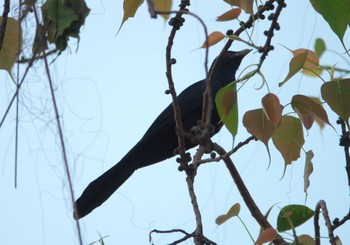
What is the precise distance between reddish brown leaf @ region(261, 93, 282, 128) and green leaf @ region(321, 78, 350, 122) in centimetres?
16

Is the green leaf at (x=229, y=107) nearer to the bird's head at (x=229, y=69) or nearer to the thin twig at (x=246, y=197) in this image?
the thin twig at (x=246, y=197)

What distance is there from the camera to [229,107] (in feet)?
7.55

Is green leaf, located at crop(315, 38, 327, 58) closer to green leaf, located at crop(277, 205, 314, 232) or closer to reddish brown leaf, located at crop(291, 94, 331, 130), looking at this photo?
reddish brown leaf, located at crop(291, 94, 331, 130)

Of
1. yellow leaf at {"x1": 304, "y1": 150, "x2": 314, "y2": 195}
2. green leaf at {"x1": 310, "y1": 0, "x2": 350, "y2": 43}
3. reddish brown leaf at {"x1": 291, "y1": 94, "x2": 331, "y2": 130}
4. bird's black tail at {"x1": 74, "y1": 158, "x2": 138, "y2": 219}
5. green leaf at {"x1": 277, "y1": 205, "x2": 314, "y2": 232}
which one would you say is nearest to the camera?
green leaf at {"x1": 310, "y1": 0, "x2": 350, "y2": 43}

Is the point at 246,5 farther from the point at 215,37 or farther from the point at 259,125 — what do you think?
the point at 259,125

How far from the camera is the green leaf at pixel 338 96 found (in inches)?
87.7

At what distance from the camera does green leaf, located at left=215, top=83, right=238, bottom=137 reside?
7.52ft

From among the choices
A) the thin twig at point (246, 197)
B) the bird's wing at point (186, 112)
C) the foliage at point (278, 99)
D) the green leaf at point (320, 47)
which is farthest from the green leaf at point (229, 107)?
the bird's wing at point (186, 112)

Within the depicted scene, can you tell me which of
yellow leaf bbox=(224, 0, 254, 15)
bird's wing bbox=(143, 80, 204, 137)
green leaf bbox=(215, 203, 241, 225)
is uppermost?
bird's wing bbox=(143, 80, 204, 137)

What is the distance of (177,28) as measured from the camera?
7.52ft

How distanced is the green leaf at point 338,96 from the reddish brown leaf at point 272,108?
0.54 feet

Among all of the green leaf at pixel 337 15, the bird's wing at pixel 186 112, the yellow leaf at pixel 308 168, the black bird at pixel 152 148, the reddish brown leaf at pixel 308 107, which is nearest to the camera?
the green leaf at pixel 337 15

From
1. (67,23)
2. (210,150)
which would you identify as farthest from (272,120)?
(67,23)

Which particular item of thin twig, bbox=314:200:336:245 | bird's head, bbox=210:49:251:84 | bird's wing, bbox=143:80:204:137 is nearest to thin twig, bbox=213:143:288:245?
thin twig, bbox=314:200:336:245
